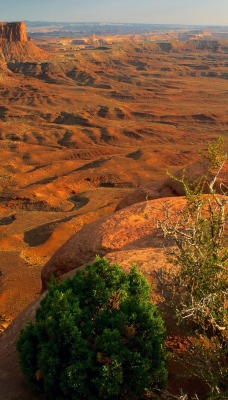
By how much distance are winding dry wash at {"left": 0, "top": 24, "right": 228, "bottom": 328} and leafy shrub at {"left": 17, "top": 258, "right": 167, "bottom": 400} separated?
763 centimetres

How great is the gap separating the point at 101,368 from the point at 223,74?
116529 millimetres

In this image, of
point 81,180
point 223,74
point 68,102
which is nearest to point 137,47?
point 223,74

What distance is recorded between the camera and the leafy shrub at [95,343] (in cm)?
692

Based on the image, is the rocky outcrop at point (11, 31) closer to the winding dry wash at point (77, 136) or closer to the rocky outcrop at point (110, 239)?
the winding dry wash at point (77, 136)

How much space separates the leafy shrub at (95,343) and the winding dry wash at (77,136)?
7.63 metres

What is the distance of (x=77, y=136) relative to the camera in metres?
53.1

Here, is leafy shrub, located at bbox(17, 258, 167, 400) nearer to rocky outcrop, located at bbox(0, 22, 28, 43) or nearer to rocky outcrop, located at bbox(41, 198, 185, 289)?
rocky outcrop, located at bbox(41, 198, 185, 289)

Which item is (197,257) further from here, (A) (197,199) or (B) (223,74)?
(B) (223,74)

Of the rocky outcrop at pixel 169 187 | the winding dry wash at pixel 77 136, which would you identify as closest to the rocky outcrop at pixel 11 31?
the winding dry wash at pixel 77 136

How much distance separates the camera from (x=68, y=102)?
73438 millimetres

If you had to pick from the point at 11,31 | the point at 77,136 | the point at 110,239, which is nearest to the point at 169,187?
the point at 110,239

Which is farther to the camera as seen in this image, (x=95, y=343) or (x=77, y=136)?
(x=77, y=136)

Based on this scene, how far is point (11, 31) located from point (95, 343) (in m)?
126

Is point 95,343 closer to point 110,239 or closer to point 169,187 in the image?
point 110,239
